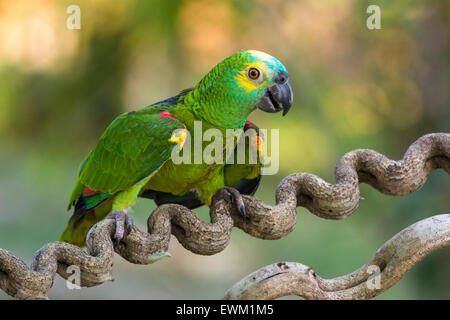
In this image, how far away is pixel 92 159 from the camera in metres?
1.64

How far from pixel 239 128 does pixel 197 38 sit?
14.5 feet

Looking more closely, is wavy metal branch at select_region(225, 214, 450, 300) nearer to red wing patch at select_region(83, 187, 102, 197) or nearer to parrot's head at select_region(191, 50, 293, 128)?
parrot's head at select_region(191, 50, 293, 128)

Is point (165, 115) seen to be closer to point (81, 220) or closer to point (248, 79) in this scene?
point (248, 79)

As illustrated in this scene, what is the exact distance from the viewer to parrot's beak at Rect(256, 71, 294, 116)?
1.49 metres

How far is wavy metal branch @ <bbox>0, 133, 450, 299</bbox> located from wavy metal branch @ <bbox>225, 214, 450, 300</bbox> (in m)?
0.17

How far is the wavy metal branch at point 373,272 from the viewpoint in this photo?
106 cm

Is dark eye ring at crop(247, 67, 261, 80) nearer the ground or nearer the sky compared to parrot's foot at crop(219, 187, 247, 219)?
nearer the sky

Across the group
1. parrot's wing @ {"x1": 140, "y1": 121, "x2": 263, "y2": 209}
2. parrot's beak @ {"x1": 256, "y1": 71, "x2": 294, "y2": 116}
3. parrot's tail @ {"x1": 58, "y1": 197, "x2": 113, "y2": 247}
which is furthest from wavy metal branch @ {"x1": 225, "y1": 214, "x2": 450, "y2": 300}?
parrot's tail @ {"x1": 58, "y1": 197, "x2": 113, "y2": 247}

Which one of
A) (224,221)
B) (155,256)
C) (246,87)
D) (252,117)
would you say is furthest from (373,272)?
(252,117)

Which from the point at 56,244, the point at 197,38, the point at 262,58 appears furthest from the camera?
the point at 197,38

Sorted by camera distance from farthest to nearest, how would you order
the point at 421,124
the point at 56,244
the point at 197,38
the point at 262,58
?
the point at 197,38, the point at 421,124, the point at 262,58, the point at 56,244
